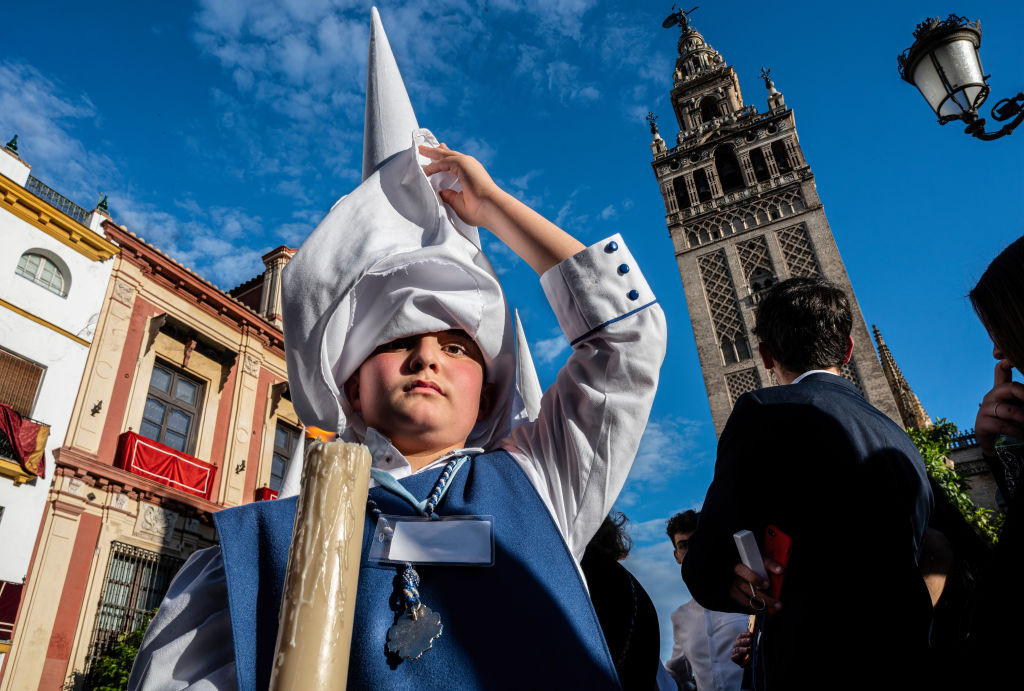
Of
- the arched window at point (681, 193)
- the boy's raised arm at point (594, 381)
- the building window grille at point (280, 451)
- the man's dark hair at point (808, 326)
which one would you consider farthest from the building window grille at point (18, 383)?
the arched window at point (681, 193)

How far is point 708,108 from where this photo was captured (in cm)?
3284

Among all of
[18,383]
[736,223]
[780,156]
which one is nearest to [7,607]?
[18,383]

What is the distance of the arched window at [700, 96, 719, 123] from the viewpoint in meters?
32.5

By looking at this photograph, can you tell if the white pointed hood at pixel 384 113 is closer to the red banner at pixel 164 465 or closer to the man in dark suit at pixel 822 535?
the man in dark suit at pixel 822 535

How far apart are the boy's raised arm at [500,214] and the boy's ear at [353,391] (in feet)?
1.47

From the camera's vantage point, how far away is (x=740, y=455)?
183 cm

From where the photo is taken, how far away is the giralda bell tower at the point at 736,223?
80.7 ft

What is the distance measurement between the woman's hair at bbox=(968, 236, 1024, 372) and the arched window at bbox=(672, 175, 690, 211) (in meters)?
29.1

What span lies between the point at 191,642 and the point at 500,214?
0.97 m

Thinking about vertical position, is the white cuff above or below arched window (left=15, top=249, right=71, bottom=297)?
below

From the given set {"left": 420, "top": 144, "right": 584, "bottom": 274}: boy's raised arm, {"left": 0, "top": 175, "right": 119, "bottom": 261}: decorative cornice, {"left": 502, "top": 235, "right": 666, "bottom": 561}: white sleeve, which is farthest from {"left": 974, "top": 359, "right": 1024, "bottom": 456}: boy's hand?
{"left": 0, "top": 175, "right": 119, "bottom": 261}: decorative cornice

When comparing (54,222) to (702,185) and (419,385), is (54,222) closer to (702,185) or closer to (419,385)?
(419,385)

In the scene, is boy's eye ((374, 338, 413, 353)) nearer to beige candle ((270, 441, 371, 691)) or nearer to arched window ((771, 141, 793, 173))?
beige candle ((270, 441, 371, 691))

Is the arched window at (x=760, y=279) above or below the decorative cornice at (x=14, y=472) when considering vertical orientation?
above
